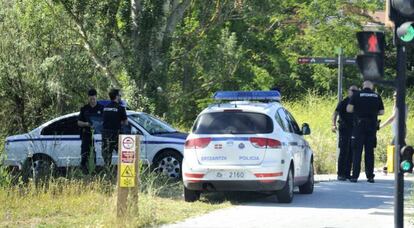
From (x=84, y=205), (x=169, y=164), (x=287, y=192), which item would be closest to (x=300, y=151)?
(x=287, y=192)

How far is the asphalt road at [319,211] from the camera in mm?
10766

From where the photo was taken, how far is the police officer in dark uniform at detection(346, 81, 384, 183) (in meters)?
15.3

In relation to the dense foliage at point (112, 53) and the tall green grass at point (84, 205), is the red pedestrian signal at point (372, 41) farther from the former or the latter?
the dense foliage at point (112, 53)

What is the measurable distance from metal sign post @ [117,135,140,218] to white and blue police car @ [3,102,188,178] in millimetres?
4813

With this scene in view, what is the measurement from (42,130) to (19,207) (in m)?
5.36

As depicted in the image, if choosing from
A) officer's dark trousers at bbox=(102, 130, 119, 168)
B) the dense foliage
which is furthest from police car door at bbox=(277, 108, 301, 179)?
the dense foliage

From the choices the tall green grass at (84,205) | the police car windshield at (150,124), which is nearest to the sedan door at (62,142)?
the police car windshield at (150,124)

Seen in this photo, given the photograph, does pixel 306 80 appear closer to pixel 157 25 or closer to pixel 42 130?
pixel 157 25

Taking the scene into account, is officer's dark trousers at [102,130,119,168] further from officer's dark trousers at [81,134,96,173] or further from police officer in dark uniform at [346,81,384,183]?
police officer in dark uniform at [346,81,384,183]

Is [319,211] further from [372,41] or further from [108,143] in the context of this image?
[108,143]

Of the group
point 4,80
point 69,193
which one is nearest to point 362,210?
point 69,193

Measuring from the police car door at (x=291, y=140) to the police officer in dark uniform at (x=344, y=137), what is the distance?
2.67 meters

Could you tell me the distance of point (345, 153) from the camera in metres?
16.4

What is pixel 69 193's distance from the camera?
39.8 ft
